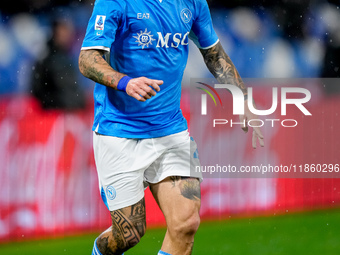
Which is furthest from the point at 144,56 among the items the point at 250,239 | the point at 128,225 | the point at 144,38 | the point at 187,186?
the point at 250,239

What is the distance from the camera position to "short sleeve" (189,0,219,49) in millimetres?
3484

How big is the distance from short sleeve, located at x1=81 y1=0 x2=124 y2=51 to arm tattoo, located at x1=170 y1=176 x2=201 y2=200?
0.81m

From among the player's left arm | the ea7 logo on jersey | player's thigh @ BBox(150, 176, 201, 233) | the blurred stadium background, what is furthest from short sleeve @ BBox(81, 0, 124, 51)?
the blurred stadium background

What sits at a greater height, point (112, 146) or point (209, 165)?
point (112, 146)

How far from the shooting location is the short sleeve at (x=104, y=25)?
10.1 feet

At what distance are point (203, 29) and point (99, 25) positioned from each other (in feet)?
2.35

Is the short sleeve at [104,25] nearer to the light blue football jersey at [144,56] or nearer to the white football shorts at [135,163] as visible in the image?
the light blue football jersey at [144,56]

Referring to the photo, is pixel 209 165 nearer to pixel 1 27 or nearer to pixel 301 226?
pixel 301 226

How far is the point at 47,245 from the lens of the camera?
5105 mm

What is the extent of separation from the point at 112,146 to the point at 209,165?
2.28m

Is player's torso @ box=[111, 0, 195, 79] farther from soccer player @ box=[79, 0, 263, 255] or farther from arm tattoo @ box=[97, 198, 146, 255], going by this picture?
arm tattoo @ box=[97, 198, 146, 255]

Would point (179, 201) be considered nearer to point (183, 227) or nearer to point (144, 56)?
point (183, 227)

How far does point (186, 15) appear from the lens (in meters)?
3.37

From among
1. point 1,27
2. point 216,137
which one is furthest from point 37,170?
point 216,137
